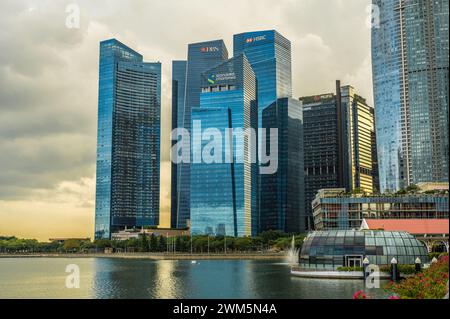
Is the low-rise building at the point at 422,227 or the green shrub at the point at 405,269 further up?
the low-rise building at the point at 422,227

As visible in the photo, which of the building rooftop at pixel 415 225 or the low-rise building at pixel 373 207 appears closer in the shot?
the building rooftop at pixel 415 225

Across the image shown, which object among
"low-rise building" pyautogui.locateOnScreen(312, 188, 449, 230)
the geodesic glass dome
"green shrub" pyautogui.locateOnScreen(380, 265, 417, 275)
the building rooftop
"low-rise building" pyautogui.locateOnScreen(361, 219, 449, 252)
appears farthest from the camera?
"low-rise building" pyautogui.locateOnScreen(312, 188, 449, 230)

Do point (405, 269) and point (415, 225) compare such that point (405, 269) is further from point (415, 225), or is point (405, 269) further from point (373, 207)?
point (373, 207)

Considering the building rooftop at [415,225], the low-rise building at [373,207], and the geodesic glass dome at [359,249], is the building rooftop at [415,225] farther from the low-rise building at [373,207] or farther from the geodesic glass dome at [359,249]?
the geodesic glass dome at [359,249]

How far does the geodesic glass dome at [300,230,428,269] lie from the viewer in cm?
7738

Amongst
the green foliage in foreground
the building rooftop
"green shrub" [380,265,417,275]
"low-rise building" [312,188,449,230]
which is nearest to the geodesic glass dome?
"green shrub" [380,265,417,275]

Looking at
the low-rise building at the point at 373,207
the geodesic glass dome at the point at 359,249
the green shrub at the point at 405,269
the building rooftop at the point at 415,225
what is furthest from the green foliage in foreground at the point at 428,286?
the low-rise building at the point at 373,207

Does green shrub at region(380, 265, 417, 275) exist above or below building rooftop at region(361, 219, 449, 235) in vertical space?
below

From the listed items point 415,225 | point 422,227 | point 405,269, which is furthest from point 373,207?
point 405,269

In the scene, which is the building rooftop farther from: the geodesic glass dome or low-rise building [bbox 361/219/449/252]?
the geodesic glass dome

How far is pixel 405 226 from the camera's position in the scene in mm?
128250

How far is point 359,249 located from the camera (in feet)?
256

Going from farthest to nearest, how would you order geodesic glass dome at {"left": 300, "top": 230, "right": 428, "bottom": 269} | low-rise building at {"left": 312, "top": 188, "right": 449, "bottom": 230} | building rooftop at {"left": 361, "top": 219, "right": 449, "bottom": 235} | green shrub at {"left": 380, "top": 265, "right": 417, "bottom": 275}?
low-rise building at {"left": 312, "top": 188, "right": 449, "bottom": 230} → building rooftop at {"left": 361, "top": 219, "right": 449, "bottom": 235} → geodesic glass dome at {"left": 300, "top": 230, "right": 428, "bottom": 269} → green shrub at {"left": 380, "top": 265, "right": 417, "bottom": 275}

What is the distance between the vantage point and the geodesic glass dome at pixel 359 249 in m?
77.4
